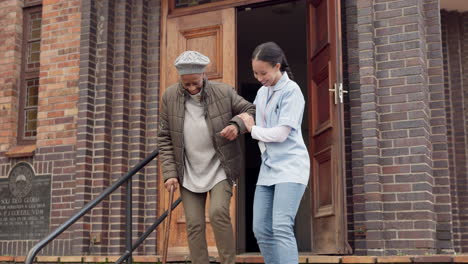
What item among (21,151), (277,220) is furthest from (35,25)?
(277,220)

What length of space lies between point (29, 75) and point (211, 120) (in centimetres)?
409

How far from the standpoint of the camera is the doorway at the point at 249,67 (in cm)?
1008

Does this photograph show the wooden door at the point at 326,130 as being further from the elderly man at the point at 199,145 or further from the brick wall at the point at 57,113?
the brick wall at the point at 57,113

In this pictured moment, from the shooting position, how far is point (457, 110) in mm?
9305

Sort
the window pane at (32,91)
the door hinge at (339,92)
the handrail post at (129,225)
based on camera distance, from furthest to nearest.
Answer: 1. the window pane at (32,91)
2. the door hinge at (339,92)
3. the handrail post at (129,225)

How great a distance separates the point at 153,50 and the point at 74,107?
1.05 m

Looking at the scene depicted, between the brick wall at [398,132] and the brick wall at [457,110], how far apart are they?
3231mm

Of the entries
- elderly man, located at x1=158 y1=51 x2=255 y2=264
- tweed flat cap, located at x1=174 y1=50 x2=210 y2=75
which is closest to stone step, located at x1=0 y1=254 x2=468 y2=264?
elderly man, located at x1=158 y1=51 x2=255 y2=264

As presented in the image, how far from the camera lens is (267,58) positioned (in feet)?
12.9

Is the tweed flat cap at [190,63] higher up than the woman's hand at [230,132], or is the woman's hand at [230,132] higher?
the tweed flat cap at [190,63]

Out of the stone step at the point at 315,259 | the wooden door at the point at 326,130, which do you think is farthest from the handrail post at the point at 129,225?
the wooden door at the point at 326,130

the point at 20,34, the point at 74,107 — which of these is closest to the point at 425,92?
the point at 74,107

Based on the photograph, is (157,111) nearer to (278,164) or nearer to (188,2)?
(188,2)

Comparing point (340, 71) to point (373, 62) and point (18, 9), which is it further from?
point (18, 9)
